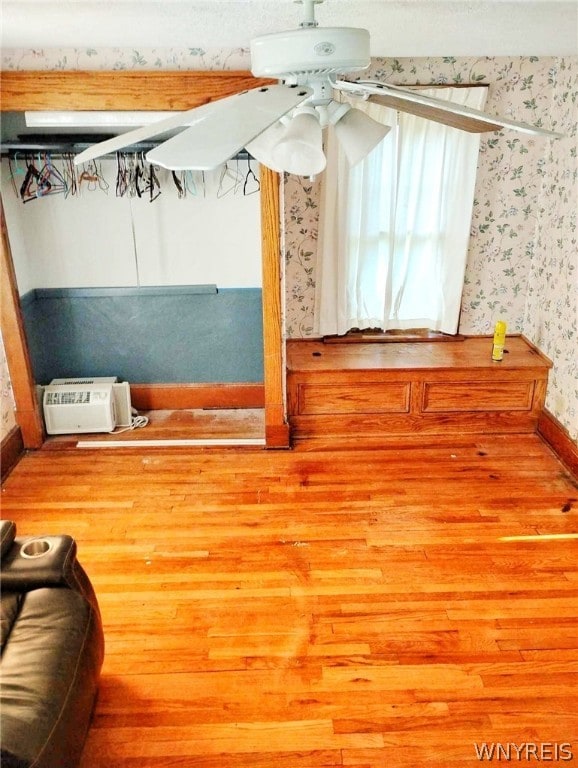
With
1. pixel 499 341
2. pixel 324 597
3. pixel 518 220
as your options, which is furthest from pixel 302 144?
pixel 518 220

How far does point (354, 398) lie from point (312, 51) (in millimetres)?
2768

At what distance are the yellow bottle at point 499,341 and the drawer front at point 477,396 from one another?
0.54 ft

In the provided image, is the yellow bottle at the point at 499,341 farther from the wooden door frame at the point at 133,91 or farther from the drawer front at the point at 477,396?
the wooden door frame at the point at 133,91

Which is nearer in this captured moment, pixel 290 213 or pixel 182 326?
pixel 290 213

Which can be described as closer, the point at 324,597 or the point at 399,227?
the point at 324,597

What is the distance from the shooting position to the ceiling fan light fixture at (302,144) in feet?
3.76

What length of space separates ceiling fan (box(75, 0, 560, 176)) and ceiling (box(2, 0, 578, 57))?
0.72 m

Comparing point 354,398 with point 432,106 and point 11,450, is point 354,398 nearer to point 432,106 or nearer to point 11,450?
point 11,450

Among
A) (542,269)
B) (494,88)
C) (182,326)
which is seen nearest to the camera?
(494,88)

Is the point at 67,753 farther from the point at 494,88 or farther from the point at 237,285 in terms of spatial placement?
the point at 494,88

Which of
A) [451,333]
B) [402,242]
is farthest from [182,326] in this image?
Result: [451,333]

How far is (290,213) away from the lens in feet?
12.5

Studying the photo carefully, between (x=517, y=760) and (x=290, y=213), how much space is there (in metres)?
3.04

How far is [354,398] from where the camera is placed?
12.4 feet
